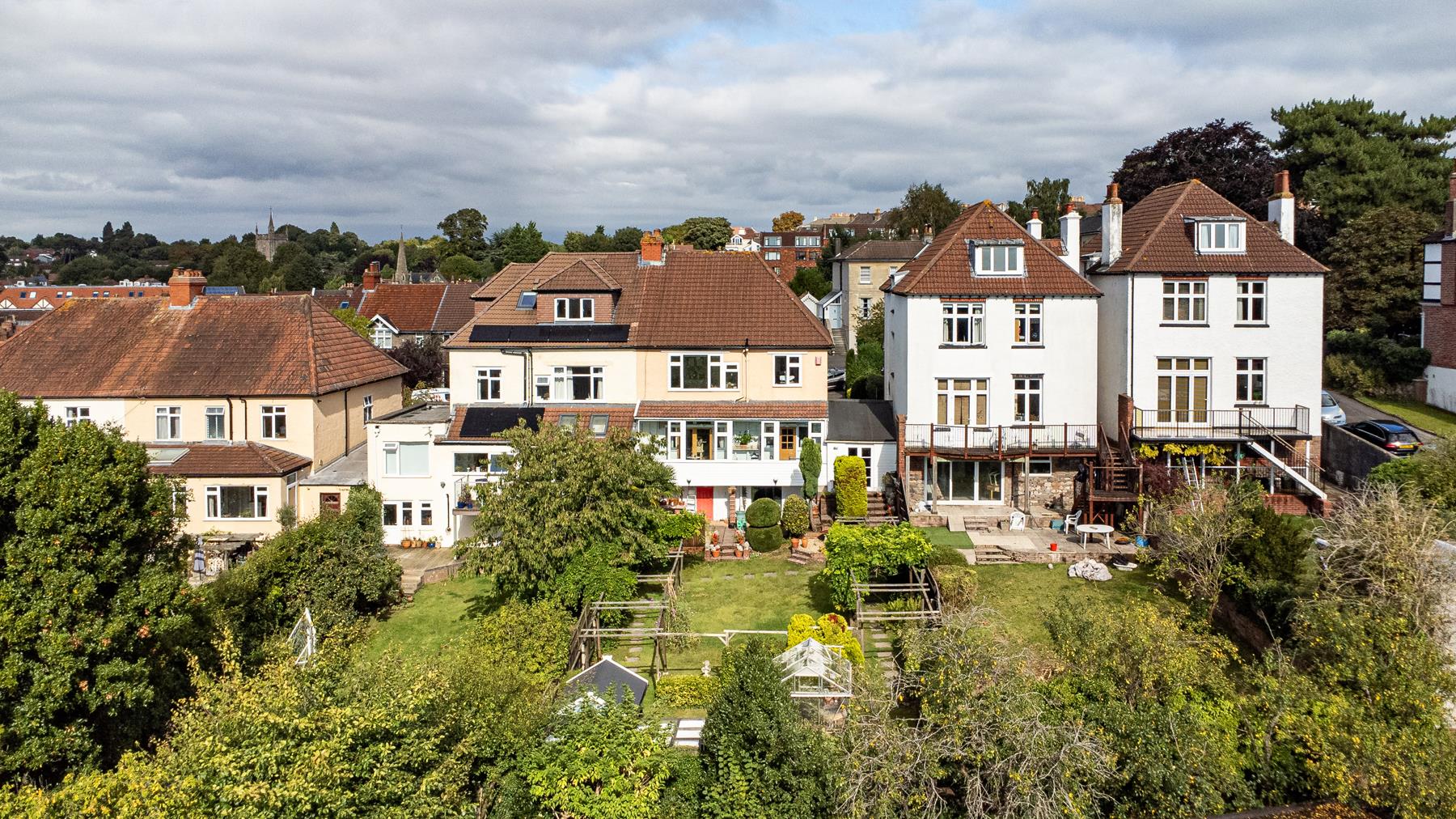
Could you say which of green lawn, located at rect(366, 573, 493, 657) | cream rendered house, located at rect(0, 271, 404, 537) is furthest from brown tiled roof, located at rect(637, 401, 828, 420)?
cream rendered house, located at rect(0, 271, 404, 537)

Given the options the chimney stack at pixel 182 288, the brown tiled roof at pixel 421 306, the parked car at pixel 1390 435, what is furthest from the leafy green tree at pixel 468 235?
the parked car at pixel 1390 435

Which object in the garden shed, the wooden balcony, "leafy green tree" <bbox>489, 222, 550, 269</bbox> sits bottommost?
the garden shed

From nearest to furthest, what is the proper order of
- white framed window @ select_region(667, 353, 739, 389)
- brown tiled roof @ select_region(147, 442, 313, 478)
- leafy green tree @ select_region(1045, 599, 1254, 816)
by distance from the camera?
leafy green tree @ select_region(1045, 599, 1254, 816), brown tiled roof @ select_region(147, 442, 313, 478), white framed window @ select_region(667, 353, 739, 389)

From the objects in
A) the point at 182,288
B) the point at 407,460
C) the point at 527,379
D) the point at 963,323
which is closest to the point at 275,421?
the point at 407,460

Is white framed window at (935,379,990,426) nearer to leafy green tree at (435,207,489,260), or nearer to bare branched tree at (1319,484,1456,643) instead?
bare branched tree at (1319,484,1456,643)

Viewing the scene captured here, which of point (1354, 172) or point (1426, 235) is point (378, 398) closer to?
point (1426, 235)

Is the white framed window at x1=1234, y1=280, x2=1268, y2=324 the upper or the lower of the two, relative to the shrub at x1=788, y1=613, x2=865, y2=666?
upper
